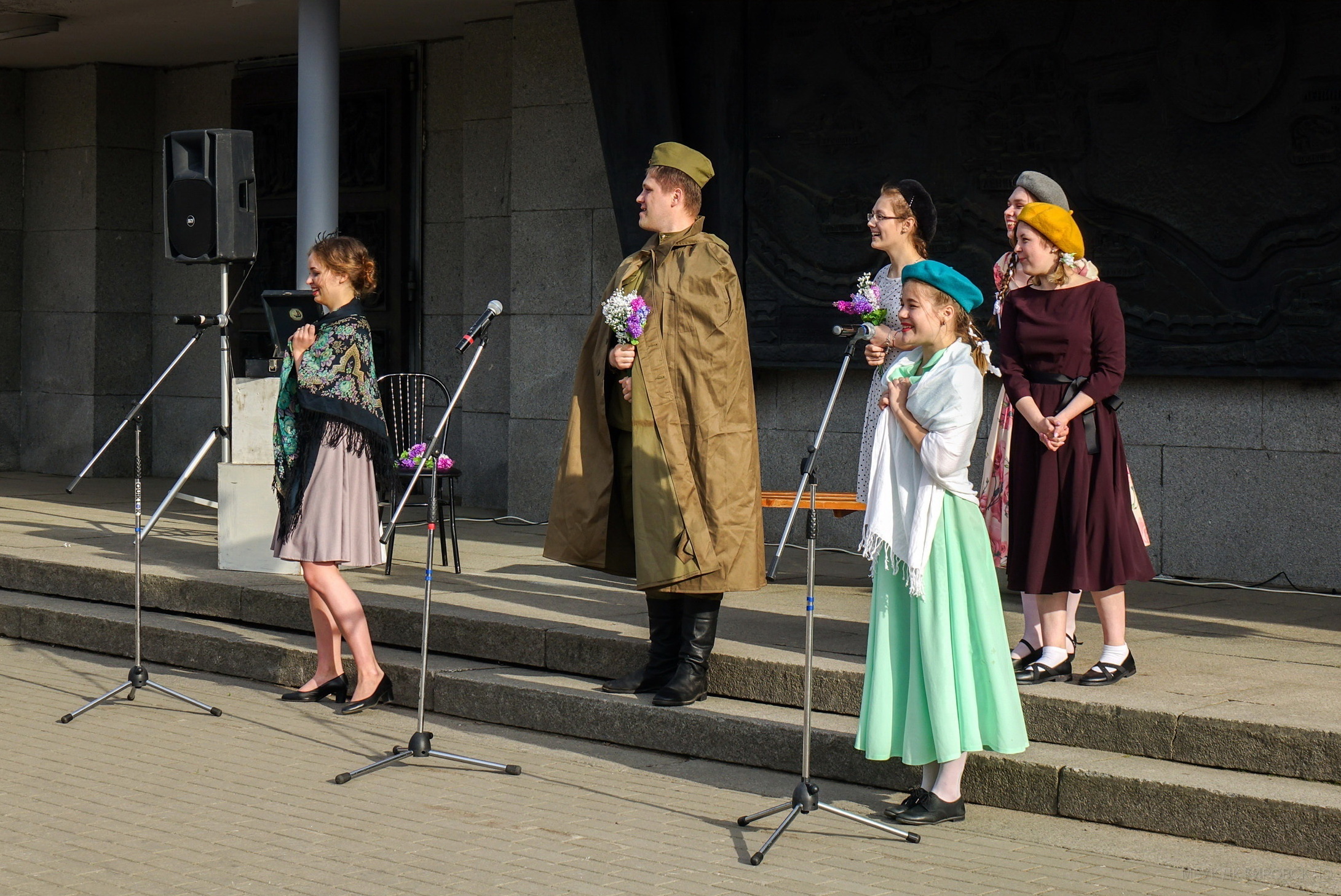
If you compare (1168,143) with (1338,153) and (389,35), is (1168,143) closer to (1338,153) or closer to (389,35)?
(1338,153)

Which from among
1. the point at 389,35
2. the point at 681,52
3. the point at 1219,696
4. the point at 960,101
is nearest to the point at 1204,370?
the point at 960,101

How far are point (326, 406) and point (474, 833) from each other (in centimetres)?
222

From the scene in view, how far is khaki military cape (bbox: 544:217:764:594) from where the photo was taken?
5980 millimetres

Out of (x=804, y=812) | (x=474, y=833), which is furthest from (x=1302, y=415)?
(x=474, y=833)

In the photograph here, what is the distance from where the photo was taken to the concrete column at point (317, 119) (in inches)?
395

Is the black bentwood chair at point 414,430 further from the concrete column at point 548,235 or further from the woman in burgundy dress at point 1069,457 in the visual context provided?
the woman in burgundy dress at point 1069,457

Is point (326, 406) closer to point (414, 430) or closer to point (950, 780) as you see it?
point (950, 780)

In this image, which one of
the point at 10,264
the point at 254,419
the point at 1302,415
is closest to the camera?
the point at 1302,415

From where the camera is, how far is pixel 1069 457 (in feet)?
19.2

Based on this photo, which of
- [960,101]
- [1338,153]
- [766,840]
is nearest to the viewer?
[766,840]

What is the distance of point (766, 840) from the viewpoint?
16.2 ft

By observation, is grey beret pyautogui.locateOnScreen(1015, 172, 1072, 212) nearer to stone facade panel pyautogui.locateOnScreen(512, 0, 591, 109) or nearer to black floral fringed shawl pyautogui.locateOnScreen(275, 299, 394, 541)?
black floral fringed shawl pyautogui.locateOnScreen(275, 299, 394, 541)

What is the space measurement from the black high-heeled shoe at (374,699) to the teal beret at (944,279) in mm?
3084

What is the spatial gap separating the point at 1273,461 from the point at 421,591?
A: 4.27 meters
